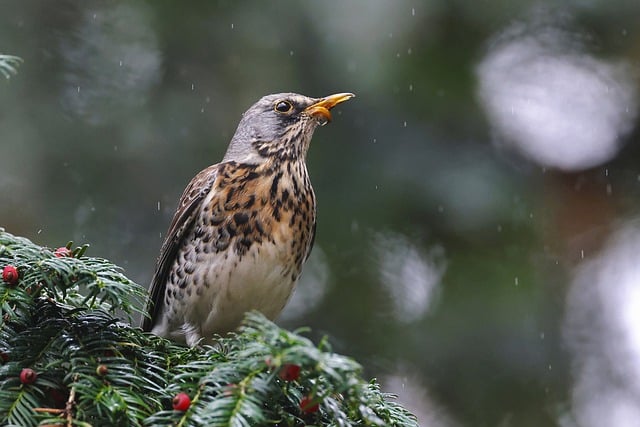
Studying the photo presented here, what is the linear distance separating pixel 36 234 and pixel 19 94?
1.96 ft

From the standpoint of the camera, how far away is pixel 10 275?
5.89 feet

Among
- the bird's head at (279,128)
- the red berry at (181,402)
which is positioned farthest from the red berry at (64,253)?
the bird's head at (279,128)

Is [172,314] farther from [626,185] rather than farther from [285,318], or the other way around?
[626,185]

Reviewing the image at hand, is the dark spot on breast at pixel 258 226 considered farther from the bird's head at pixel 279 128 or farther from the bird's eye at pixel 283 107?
the bird's eye at pixel 283 107

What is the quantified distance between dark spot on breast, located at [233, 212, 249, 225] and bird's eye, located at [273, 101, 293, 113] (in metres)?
0.59

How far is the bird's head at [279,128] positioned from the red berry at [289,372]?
1.84 m

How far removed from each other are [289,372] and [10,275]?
57 cm

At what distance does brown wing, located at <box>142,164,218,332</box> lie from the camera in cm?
327

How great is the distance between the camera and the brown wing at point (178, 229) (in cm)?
327

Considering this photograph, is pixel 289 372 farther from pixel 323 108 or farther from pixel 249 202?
pixel 323 108

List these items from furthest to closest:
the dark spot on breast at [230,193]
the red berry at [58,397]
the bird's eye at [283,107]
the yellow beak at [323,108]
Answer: the bird's eye at [283,107] < the yellow beak at [323,108] < the dark spot on breast at [230,193] < the red berry at [58,397]

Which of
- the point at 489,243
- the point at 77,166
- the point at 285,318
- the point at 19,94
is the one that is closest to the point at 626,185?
the point at 489,243

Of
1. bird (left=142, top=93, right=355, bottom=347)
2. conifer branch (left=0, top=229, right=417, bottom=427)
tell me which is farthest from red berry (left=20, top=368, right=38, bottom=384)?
bird (left=142, top=93, right=355, bottom=347)

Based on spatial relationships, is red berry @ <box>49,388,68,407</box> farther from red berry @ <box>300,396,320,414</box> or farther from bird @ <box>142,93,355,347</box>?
bird @ <box>142,93,355,347</box>
